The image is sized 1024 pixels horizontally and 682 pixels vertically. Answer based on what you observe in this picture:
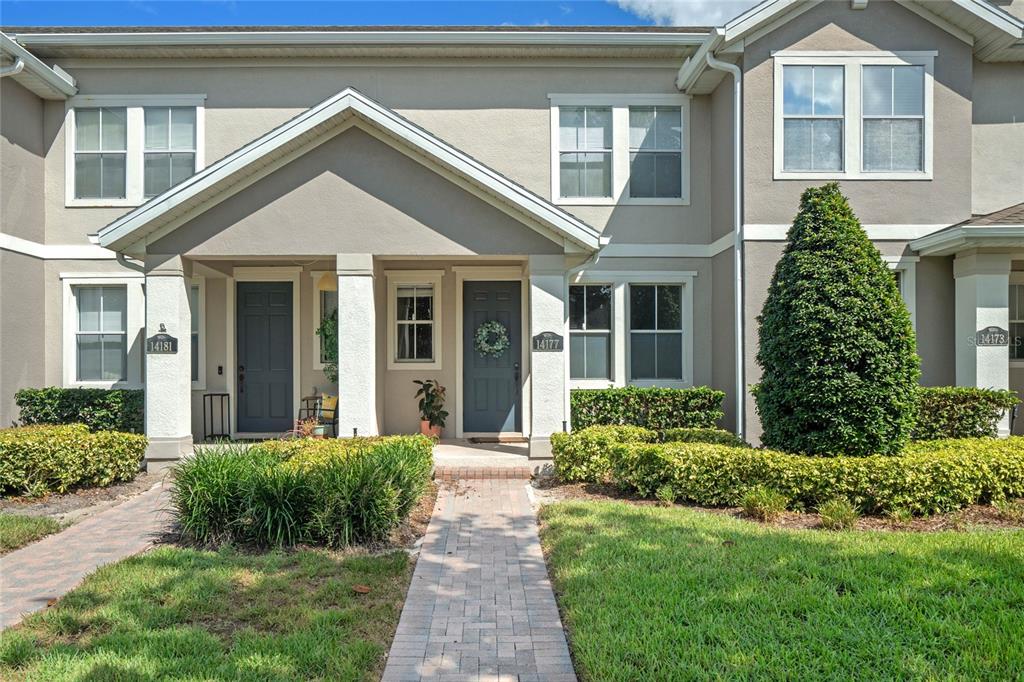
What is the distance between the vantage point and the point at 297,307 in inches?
443

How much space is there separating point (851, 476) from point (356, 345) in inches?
257

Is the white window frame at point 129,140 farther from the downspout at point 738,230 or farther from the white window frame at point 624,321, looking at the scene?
the downspout at point 738,230

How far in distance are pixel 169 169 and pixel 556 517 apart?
9.66 meters

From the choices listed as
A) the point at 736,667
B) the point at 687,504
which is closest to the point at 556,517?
the point at 687,504

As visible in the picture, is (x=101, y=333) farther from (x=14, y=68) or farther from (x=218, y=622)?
(x=218, y=622)

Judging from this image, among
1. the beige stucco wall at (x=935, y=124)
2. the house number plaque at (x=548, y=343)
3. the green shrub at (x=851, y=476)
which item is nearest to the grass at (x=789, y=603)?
the green shrub at (x=851, y=476)

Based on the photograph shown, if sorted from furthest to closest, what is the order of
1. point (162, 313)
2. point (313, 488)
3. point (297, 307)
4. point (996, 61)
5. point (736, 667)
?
point (297, 307) < point (996, 61) < point (162, 313) < point (313, 488) < point (736, 667)

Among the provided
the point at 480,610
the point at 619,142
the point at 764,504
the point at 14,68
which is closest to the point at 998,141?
the point at 619,142

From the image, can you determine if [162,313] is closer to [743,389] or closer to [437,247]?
[437,247]

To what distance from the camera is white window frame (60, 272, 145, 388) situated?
35.8ft

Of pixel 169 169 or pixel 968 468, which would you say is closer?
pixel 968 468

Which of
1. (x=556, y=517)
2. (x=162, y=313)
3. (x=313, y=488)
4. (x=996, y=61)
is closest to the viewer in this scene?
(x=313, y=488)

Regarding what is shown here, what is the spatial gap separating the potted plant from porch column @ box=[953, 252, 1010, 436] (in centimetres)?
859

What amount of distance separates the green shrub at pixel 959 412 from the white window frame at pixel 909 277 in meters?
1.39
